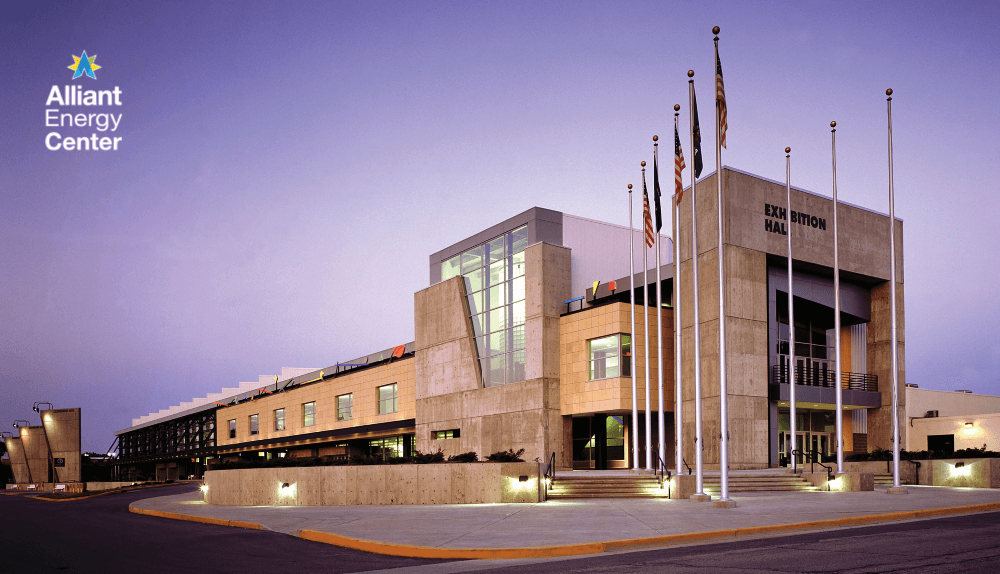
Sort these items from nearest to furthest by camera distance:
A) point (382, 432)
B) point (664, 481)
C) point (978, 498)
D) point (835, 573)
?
1. point (835, 573)
2. point (978, 498)
3. point (664, 481)
4. point (382, 432)

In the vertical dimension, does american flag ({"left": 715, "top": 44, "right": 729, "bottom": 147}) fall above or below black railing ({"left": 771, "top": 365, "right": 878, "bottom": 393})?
above

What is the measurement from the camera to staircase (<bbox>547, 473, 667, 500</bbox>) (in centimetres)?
2681

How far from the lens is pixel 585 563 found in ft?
38.2

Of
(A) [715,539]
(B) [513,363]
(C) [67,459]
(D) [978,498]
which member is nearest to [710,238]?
(B) [513,363]

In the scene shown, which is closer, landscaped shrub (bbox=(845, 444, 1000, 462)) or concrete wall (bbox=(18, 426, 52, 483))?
landscaped shrub (bbox=(845, 444, 1000, 462))

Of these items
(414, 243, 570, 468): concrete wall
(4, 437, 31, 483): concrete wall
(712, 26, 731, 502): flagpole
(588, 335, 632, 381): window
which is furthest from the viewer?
(4, 437, 31, 483): concrete wall

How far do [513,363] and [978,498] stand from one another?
85.4 feet

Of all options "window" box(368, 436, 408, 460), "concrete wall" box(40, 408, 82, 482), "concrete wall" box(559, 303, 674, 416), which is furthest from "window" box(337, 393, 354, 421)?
"concrete wall" box(40, 408, 82, 482)

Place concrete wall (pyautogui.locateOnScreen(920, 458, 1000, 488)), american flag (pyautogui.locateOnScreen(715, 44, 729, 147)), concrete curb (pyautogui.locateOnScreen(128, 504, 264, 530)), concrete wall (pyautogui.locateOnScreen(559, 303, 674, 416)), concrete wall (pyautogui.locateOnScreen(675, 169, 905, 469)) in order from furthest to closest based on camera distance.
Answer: concrete wall (pyautogui.locateOnScreen(559, 303, 674, 416)), concrete wall (pyautogui.locateOnScreen(675, 169, 905, 469)), concrete wall (pyautogui.locateOnScreen(920, 458, 1000, 488)), american flag (pyautogui.locateOnScreen(715, 44, 729, 147)), concrete curb (pyautogui.locateOnScreen(128, 504, 264, 530))

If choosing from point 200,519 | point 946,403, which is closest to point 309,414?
point 946,403

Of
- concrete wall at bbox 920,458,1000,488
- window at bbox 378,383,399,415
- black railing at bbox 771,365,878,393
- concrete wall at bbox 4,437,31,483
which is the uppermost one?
black railing at bbox 771,365,878,393

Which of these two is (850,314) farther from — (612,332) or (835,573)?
(835,573)

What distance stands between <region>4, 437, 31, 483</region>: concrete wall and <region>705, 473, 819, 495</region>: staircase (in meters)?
92.1

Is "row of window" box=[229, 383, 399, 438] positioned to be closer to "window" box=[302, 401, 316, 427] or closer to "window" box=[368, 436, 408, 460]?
"window" box=[302, 401, 316, 427]
